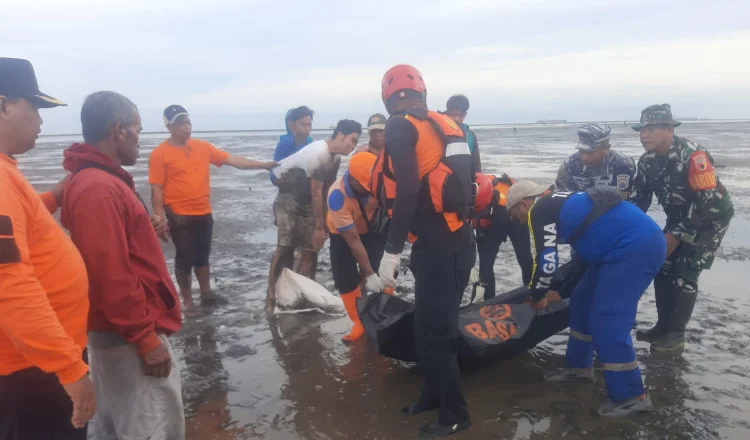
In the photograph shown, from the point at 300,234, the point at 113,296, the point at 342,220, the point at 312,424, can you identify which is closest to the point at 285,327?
the point at 300,234

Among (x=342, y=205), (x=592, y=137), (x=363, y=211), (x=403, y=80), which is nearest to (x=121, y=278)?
(x=403, y=80)

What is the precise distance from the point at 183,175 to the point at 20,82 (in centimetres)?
340

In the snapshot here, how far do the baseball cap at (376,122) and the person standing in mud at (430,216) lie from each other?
1.22 meters

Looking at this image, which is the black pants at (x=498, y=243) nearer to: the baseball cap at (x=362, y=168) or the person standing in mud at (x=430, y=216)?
the baseball cap at (x=362, y=168)

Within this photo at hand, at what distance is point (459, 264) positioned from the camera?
3.21 metres

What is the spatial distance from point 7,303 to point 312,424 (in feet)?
7.20

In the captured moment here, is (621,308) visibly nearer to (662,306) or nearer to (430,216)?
(430,216)

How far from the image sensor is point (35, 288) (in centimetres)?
180

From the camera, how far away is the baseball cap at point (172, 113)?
17.0ft

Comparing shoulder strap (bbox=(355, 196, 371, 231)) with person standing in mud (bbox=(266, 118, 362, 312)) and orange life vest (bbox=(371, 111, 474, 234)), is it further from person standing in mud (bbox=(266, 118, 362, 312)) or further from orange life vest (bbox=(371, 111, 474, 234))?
orange life vest (bbox=(371, 111, 474, 234))

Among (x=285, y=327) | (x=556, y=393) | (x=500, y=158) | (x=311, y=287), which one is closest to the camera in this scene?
(x=556, y=393)

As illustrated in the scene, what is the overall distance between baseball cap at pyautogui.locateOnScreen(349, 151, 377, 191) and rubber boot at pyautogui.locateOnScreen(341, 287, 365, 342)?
41.3 inches

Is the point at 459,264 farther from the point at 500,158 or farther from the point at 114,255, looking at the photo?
the point at 500,158

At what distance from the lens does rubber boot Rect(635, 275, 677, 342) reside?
4.58 m
